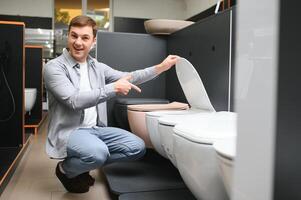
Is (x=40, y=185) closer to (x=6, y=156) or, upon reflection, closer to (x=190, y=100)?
(x=6, y=156)

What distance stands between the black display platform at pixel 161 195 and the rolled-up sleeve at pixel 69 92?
0.51 m

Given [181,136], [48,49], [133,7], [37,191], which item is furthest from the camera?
[133,7]

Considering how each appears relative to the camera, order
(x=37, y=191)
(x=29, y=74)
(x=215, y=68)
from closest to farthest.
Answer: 1. (x=37, y=191)
2. (x=215, y=68)
3. (x=29, y=74)

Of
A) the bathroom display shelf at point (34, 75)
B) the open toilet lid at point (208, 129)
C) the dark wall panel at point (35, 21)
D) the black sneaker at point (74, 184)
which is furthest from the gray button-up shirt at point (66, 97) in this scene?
the dark wall panel at point (35, 21)

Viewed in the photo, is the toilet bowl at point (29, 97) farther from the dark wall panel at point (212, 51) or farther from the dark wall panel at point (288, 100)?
the dark wall panel at point (288, 100)

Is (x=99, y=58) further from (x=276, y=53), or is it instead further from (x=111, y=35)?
(x=276, y=53)

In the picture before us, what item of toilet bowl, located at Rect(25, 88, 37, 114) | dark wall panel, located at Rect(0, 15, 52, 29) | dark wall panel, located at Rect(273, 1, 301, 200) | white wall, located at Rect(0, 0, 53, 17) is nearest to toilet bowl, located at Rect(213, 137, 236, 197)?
dark wall panel, located at Rect(273, 1, 301, 200)

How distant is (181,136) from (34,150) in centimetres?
194

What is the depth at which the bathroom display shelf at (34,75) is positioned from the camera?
372 centimetres

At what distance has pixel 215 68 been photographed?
203cm

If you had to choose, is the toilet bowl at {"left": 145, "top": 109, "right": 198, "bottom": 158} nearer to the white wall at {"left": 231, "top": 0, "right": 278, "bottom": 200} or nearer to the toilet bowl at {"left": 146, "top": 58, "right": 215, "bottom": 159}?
the toilet bowl at {"left": 146, "top": 58, "right": 215, "bottom": 159}

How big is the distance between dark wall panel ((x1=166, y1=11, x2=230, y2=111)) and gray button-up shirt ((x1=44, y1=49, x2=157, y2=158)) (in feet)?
2.12

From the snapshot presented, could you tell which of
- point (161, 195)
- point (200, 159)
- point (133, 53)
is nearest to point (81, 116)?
point (161, 195)

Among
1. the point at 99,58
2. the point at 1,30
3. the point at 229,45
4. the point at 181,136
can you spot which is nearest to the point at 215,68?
the point at 229,45
